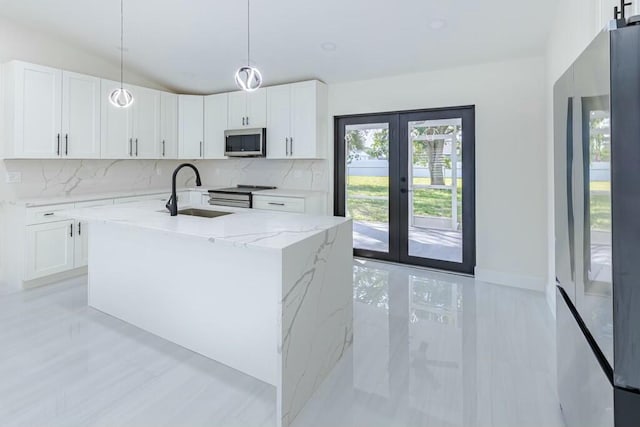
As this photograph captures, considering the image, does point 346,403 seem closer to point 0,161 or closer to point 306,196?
point 306,196

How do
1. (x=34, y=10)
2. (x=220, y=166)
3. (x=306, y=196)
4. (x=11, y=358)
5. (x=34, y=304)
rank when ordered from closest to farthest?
(x=11, y=358)
(x=34, y=304)
(x=34, y=10)
(x=306, y=196)
(x=220, y=166)

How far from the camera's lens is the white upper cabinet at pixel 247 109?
4957 mm

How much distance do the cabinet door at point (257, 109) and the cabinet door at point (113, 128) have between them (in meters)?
1.53

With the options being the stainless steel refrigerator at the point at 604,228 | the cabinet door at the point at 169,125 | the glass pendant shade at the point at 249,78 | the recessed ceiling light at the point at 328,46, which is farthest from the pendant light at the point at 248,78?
the cabinet door at the point at 169,125

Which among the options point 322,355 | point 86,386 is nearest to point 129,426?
point 86,386

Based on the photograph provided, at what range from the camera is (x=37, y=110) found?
12.4 ft

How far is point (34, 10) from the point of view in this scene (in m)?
3.60

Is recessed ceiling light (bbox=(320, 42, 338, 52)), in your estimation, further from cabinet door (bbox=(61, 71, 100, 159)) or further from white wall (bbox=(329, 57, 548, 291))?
cabinet door (bbox=(61, 71, 100, 159))

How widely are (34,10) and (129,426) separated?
4094 mm

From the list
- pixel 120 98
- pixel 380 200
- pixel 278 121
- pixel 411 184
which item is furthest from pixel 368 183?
pixel 120 98

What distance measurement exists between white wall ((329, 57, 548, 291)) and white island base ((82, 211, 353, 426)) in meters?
2.26

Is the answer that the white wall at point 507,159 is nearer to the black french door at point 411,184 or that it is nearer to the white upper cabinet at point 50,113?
the black french door at point 411,184

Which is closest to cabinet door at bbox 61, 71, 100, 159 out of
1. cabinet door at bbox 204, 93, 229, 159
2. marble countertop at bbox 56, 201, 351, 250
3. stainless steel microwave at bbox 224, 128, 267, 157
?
cabinet door at bbox 204, 93, 229, 159

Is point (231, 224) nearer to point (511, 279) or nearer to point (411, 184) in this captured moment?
point (411, 184)
